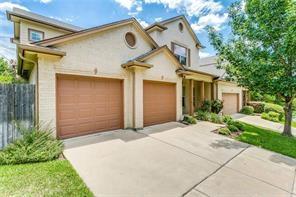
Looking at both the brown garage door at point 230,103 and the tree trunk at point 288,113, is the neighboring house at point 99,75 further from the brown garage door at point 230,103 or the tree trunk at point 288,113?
the brown garage door at point 230,103

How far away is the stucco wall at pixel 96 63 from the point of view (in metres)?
6.16

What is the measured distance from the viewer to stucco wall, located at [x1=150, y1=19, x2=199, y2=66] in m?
13.3

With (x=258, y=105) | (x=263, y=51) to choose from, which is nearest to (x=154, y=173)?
(x=263, y=51)

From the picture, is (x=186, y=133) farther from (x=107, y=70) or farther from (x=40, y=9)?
(x=40, y=9)

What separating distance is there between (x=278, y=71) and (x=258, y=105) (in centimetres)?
1387

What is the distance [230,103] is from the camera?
19031 mm

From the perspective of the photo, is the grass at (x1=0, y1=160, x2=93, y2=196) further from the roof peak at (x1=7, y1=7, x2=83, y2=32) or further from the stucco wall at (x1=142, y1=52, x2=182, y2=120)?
the roof peak at (x1=7, y1=7, x2=83, y2=32)

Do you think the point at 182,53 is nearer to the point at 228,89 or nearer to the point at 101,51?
the point at 228,89

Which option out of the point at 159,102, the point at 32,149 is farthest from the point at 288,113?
the point at 32,149

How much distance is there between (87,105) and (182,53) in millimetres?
10744

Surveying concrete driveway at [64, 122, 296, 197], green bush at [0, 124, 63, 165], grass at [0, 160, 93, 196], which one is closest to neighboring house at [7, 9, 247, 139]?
green bush at [0, 124, 63, 165]

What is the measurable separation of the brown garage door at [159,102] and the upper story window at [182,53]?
15.2 ft

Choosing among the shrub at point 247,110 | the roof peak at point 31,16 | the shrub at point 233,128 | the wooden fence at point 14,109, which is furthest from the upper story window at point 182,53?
the wooden fence at point 14,109

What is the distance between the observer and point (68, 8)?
10945 millimetres
